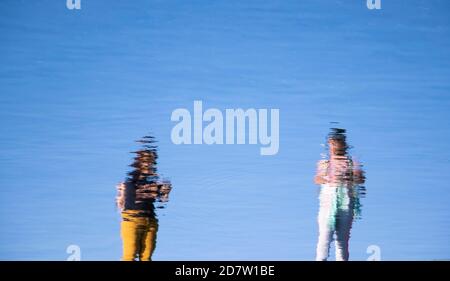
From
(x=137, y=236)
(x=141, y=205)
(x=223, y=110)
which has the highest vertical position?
(x=223, y=110)

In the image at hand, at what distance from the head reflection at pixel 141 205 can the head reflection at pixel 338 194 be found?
3.19 ft

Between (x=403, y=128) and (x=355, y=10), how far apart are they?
81 centimetres

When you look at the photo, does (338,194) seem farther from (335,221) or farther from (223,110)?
(223,110)

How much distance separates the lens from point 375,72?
222 inches

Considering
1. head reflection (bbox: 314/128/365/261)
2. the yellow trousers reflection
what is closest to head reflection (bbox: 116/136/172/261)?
the yellow trousers reflection

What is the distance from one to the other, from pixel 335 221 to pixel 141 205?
47.1 inches

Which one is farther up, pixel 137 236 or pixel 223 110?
pixel 223 110

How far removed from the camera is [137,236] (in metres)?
5.45

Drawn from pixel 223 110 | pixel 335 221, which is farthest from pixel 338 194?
pixel 223 110

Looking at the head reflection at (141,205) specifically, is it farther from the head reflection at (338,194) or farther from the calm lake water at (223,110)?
the head reflection at (338,194)

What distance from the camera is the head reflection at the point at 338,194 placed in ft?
17.9

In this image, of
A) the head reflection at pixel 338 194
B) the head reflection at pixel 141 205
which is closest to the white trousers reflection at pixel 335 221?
the head reflection at pixel 338 194
